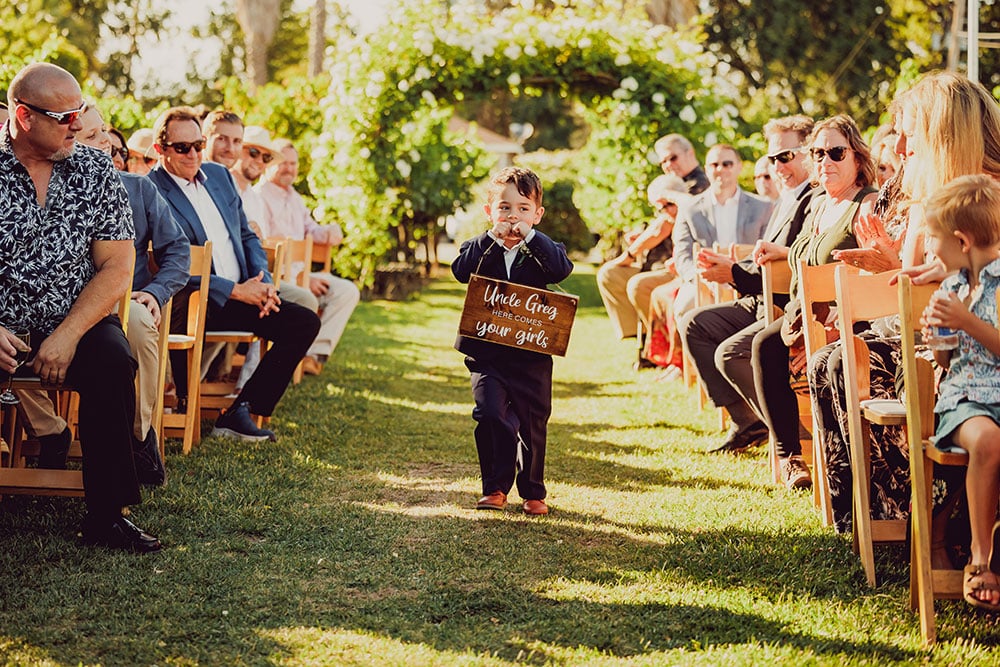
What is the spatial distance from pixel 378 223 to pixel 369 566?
439 inches

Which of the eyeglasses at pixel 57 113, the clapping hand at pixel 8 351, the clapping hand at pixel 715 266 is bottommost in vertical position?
the clapping hand at pixel 8 351

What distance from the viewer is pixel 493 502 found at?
5.52 meters

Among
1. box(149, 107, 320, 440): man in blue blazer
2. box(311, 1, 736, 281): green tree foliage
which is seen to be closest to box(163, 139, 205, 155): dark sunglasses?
box(149, 107, 320, 440): man in blue blazer

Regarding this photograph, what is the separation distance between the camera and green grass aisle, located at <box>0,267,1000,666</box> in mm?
3754

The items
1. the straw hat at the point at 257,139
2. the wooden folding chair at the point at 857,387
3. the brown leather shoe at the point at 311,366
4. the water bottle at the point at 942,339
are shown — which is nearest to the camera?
the water bottle at the point at 942,339

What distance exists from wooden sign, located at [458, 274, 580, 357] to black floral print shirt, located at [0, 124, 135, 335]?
5.32 feet

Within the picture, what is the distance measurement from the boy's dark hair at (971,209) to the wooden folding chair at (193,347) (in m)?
3.88

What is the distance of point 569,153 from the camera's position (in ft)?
94.2

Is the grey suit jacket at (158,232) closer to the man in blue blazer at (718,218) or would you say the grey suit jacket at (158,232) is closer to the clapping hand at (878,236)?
the clapping hand at (878,236)

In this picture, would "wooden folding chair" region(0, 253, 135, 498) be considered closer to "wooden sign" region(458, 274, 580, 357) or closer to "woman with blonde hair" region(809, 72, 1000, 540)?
"wooden sign" region(458, 274, 580, 357)

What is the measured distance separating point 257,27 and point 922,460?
23.2 meters

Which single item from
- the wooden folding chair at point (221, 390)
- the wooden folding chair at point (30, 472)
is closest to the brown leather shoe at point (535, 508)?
the wooden folding chair at point (30, 472)

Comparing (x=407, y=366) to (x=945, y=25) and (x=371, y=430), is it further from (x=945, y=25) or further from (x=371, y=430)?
(x=945, y=25)

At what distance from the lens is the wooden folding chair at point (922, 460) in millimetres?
3852
